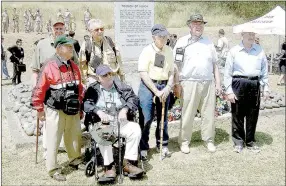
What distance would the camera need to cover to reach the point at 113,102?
5086 millimetres

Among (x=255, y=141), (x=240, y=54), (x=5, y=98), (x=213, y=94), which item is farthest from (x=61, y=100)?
(x=5, y=98)

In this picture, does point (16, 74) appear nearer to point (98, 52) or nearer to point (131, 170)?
point (98, 52)

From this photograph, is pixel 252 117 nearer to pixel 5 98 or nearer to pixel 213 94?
pixel 213 94

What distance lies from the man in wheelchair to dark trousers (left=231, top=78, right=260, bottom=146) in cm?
169

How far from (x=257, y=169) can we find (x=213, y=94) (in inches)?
50.6

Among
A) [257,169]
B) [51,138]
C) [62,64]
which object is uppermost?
[62,64]

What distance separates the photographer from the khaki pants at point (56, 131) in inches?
191

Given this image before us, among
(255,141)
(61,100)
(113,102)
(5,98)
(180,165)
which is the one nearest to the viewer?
(61,100)

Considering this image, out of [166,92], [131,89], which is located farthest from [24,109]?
[166,92]

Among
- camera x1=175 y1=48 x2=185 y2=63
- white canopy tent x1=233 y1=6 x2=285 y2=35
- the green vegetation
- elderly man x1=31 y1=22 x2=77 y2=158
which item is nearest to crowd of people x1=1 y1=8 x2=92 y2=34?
the green vegetation

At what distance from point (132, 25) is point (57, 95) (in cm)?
387

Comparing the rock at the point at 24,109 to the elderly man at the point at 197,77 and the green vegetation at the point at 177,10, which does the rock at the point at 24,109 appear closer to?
the elderly man at the point at 197,77

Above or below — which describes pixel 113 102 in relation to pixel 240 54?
below

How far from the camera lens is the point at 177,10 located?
3197 cm
